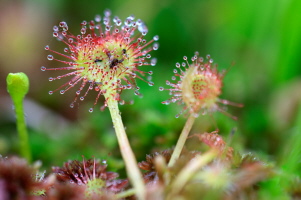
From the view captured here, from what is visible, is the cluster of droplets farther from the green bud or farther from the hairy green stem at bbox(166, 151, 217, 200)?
the green bud

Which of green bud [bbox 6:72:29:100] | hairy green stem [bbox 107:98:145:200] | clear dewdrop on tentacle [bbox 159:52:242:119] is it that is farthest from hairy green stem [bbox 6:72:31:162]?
clear dewdrop on tentacle [bbox 159:52:242:119]

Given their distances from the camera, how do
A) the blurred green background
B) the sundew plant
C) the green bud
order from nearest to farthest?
the sundew plant
the green bud
the blurred green background

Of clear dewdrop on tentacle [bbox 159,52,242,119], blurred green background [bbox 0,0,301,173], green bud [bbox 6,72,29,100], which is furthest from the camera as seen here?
blurred green background [bbox 0,0,301,173]

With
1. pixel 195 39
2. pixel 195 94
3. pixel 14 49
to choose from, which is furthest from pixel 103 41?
pixel 14 49

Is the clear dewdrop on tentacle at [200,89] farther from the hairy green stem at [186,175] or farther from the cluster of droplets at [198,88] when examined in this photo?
the hairy green stem at [186,175]

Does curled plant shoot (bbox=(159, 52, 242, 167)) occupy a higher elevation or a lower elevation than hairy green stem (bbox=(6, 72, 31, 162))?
lower

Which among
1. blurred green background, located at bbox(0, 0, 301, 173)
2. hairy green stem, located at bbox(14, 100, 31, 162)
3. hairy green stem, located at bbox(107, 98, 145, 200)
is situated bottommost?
hairy green stem, located at bbox(107, 98, 145, 200)

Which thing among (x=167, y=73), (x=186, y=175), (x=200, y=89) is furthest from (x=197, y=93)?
(x=167, y=73)
